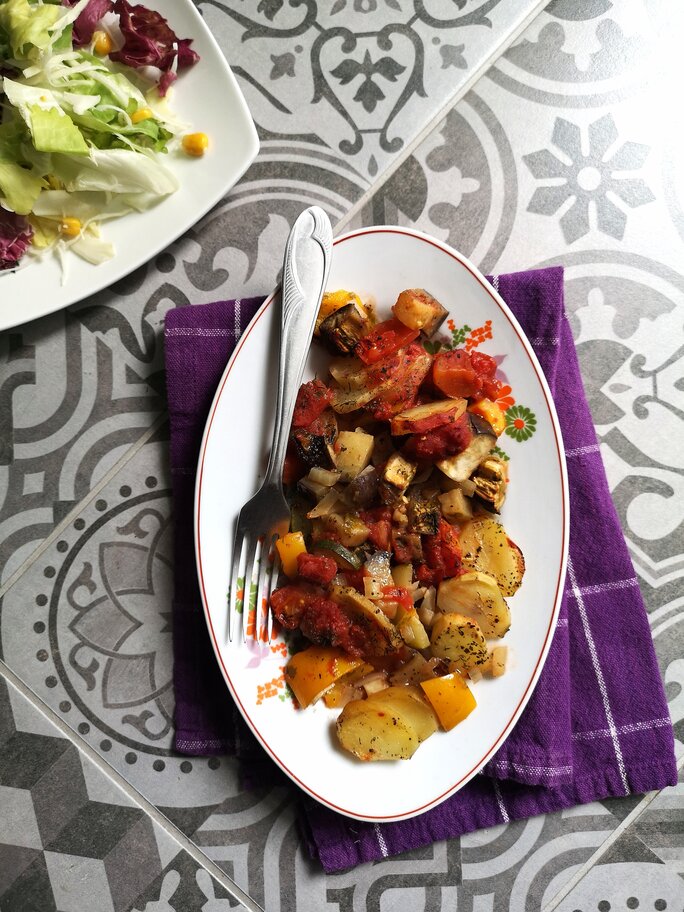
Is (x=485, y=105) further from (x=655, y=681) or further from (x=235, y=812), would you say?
(x=235, y=812)

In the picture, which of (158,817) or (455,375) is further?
(158,817)

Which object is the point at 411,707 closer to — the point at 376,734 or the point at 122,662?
the point at 376,734

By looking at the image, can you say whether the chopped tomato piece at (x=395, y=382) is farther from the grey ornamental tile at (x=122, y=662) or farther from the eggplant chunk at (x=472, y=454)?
the grey ornamental tile at (x=122, y=662)

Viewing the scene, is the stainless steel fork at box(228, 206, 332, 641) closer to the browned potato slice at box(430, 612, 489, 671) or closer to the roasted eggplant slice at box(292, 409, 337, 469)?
the roasted eggplant slice at box(292, 409, 337, 469)

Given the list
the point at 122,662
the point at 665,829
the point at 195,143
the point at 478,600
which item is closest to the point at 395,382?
the point at 478,600

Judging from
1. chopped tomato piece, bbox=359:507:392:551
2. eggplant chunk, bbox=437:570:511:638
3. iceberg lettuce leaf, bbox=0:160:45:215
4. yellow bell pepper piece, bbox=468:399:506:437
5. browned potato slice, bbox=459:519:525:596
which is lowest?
eggplant chunk, bbox=437:570:511:638

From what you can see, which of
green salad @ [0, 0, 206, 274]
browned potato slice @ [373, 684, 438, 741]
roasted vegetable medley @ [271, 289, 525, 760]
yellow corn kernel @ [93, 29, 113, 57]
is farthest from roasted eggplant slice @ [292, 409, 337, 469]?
yellow corn kernel @ [93, 29, 113, 57]
